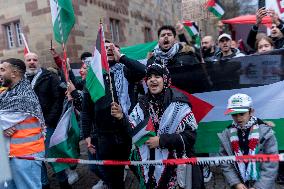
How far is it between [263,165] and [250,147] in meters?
0.18

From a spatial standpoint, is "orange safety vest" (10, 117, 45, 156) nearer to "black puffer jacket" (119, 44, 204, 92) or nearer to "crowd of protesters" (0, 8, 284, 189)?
"crowd of protesters" (0, 8, 284, 189)

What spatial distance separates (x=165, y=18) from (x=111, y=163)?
20.3m

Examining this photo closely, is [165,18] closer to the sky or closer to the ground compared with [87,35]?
closer to the sky

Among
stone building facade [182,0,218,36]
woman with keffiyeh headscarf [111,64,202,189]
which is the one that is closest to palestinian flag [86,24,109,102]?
woman with keffiyeh headscarf [111,64,202,189]

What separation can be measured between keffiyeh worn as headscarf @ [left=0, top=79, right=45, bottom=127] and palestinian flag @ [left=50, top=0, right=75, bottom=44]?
849 mm

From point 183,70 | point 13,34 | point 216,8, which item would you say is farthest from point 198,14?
point 183,70

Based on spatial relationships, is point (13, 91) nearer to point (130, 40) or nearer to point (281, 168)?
point (281, 168)

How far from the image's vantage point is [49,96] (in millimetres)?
5188

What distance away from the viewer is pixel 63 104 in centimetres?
517

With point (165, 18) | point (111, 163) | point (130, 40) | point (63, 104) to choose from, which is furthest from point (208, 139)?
point (165, 18)

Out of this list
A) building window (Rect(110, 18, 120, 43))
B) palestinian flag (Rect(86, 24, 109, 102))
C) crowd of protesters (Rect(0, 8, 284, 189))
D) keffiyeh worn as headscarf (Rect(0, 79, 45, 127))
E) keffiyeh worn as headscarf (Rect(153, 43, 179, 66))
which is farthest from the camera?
building window (Rect(110, 18, 120, 43))

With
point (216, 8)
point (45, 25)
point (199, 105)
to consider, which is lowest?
point (199, 105)

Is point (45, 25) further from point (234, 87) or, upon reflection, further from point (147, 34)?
point (234, 87)

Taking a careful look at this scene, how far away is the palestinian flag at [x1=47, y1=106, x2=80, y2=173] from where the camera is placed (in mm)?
4703
